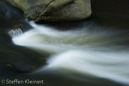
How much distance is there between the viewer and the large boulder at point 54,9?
25.2ft

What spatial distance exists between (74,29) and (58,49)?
53.5 inches

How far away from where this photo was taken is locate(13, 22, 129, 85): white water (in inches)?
230

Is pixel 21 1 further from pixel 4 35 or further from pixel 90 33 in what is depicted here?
pixel 90 33

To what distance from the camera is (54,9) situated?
7703 millimetres

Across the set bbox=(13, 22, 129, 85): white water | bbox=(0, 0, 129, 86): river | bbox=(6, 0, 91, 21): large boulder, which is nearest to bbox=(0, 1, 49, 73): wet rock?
bbox=(0, 0, 129, 86): river

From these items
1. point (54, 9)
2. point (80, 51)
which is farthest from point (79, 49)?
point (54, 9)

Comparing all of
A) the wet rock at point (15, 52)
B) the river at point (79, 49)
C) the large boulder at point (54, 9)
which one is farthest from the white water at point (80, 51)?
the large boulder at point (54, 9)

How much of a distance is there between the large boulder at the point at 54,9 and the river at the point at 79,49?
0.19 meters

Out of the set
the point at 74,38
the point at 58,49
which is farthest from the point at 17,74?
the point at 74,38

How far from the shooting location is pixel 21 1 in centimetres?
805

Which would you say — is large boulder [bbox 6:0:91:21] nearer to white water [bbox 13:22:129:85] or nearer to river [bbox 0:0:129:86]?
river [bbox 0:0:129:86]

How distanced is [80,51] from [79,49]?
115 mm

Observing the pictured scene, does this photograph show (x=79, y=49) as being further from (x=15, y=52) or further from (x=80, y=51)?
(x=15, y=52)

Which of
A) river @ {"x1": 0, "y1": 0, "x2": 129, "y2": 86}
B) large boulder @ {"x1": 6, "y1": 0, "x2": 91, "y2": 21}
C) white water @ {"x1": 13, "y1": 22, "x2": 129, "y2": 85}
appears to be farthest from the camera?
large boulder @ {"x1": 6, "y1": 0, "x2": 91, "y2": 21}
